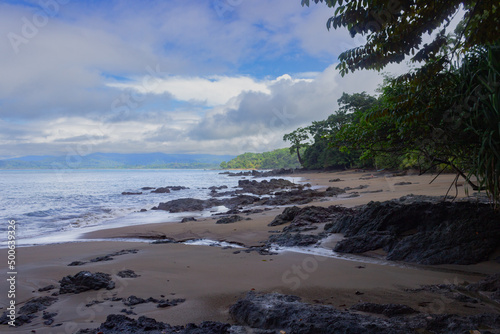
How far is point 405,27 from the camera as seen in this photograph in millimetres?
4816

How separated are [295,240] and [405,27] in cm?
444

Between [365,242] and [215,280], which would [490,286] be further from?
[215,280]

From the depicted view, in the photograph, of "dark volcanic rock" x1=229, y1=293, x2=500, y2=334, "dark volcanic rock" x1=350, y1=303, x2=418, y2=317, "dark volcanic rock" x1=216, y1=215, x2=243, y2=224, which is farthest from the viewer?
"dark volcanic rock" x1=216, y1=215, x2=243, y2=224

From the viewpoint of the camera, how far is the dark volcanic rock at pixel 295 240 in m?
6.50

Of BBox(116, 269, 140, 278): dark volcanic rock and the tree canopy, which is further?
BBox(116, 269, 140, 278): dark volcanic rock

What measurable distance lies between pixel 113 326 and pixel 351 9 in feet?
15.6

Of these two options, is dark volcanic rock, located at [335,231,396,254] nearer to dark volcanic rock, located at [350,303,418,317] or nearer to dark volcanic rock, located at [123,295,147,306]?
dark volcanic rock, located at [350,303,418,317]

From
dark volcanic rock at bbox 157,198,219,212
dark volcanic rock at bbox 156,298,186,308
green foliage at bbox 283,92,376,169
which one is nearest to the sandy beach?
dark volcanic rock at bbox 156,298,186,308

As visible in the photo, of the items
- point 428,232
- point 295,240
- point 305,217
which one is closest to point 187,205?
point 305,217

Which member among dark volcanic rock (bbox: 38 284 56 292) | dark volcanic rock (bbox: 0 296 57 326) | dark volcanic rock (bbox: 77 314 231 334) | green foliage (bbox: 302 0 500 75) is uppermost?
green foliage (bbox: 302 0 500 75)

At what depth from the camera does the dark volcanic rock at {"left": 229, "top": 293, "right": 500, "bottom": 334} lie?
2.28 metres

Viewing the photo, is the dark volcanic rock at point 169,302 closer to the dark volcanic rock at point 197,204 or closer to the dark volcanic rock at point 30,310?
the dark volcanic rock at point 30,310

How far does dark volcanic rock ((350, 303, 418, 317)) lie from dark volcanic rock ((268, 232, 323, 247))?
3.42 m

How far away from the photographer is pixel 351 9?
14.3 ft
